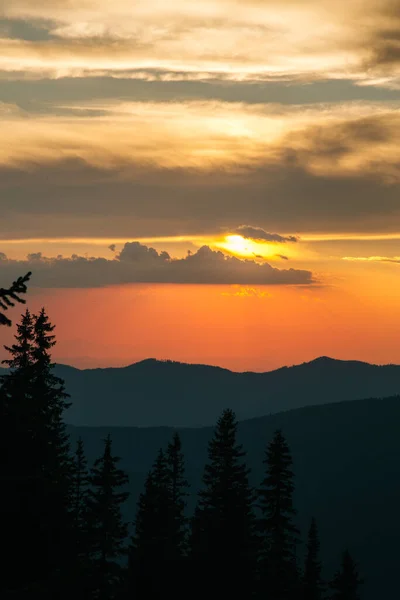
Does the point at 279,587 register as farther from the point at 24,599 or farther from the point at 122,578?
the point at 24,599

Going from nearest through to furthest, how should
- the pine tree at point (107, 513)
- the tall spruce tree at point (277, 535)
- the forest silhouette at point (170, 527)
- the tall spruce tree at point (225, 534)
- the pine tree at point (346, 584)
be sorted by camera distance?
the forest silhouette at point (170, 527) < the tall spruce tree at point (225, 534) < the pine tree at point (107, 513) < the tall spruce tree at point (277, 535) < the pine tree at point (346, 584)

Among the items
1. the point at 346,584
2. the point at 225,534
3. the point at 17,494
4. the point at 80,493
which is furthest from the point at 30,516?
the point at 346,584

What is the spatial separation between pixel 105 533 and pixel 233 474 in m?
→ 7.13

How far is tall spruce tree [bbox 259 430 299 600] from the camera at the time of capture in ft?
161

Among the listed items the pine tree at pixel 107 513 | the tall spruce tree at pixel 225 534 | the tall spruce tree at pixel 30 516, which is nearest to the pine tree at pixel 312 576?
the tall spruce tree at pixel 225 534

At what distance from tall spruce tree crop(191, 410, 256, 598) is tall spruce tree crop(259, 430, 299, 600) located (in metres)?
2.37

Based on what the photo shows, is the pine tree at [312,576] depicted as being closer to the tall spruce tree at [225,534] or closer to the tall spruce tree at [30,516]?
the tall spruce tree at [225,534]

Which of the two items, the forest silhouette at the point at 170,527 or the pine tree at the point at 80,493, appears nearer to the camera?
the pine tree at the point at 80,493

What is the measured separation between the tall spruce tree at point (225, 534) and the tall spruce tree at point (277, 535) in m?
2.37

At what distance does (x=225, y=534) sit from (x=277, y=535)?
6172 mm

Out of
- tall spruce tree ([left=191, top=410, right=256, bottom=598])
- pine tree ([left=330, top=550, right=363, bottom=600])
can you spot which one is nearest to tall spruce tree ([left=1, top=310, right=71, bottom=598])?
tall spruce tree ([left=191, top=410, right=256, bottom=598])

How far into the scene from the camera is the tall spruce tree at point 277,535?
49219 millimetres

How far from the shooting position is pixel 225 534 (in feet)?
146

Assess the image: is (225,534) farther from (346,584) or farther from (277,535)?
(346,584)
